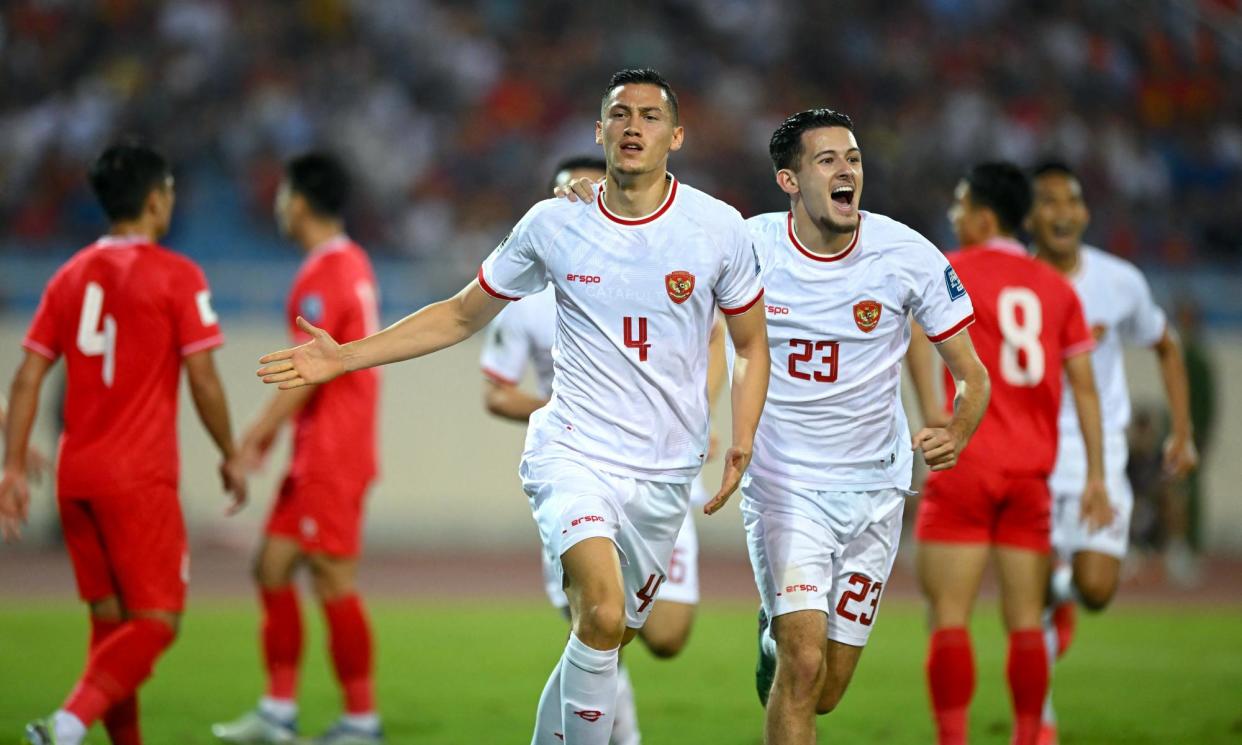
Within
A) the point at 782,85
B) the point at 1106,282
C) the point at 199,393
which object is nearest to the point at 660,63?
the point at 782,85

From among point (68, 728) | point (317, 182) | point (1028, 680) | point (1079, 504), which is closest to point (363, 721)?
point (68, 728)

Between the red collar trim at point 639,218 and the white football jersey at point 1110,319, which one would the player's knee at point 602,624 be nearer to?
the red collar trim at point 639,218

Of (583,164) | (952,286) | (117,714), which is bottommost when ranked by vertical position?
(117,714)

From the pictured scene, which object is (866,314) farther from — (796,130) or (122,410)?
(122,410)

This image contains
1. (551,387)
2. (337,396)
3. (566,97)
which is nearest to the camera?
(551,387)

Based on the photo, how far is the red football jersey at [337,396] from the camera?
8039 mm

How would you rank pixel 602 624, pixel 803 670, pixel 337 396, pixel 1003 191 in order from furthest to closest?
pixel 337 396, pixel 1003 191, pixel 803 670, pixel 602 624

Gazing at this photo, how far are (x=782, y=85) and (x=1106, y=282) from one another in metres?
11.6

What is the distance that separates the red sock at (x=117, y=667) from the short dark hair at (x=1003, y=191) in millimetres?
4050

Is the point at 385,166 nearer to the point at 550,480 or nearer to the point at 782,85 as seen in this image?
the point at 782,85

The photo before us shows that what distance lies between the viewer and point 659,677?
401 inches

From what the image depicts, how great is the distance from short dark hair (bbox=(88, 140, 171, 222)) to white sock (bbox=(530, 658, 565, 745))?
2799 mm

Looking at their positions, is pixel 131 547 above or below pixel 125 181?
below

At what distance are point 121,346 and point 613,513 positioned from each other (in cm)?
242
